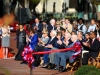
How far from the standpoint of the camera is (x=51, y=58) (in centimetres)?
1452

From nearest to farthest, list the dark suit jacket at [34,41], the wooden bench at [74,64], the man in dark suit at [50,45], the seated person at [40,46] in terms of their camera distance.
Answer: the wooden bench at [74,64] → the man in dark suit at [50,45] → the seated person at [40,46] → the dark suit jacket at [34,41]

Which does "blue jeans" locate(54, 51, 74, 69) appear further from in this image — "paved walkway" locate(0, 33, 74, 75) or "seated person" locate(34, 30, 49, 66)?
"seated person" locate(34, 30, 49, 66)

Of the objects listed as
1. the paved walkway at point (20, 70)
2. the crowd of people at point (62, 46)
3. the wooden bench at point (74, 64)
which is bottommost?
the paved walkway at point (20, 70)

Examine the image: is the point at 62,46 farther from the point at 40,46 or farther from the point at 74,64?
the point at 40,46

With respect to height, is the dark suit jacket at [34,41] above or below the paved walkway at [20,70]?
above

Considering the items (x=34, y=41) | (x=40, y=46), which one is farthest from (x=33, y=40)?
(x=40, y=46)

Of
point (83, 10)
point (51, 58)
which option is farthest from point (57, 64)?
point (83, 10)

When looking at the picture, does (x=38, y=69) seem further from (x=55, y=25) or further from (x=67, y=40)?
(x=55, y=25)

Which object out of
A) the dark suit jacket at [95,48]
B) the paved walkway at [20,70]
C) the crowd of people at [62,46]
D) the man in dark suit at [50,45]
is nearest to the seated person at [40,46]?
the crowd of people at [62,46]

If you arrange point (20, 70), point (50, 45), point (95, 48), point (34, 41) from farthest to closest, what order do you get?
point (34, 41) < point (50, 45) < point (20, 70) < point (95, 48)

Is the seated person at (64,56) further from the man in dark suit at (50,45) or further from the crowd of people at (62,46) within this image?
the man in dark suit at (50,45)

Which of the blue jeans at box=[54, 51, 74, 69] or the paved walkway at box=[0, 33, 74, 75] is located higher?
the blue jeans at box=[54, 51, 74, 69]

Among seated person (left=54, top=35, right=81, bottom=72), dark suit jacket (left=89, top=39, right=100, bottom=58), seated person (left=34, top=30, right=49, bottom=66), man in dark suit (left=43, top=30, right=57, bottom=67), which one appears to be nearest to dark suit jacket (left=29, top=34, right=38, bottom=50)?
seated person (left=34, top=30, right=49, bottom=66)

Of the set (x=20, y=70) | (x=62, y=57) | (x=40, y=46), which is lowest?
(x=20, y=70)
